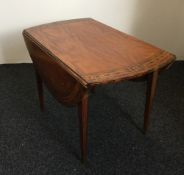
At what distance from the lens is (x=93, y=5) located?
7.12 ft

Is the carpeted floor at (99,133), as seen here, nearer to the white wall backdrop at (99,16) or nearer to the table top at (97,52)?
the white wall backdrop at (99,16)

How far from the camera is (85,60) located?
129 cm

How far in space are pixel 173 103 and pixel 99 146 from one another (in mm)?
679

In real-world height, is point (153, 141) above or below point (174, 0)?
below

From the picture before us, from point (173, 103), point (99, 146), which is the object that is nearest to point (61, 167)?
point (99, 146)

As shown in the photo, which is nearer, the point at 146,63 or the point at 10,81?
the point at 146,63

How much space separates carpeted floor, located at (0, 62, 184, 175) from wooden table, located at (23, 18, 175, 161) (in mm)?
127

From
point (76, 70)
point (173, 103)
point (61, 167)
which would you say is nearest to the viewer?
point (76, 70)

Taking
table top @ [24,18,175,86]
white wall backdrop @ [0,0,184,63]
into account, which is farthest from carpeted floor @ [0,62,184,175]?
table top @ [24,18,175,86]

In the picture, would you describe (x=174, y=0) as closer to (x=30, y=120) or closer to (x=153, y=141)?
(x=153, y=141)

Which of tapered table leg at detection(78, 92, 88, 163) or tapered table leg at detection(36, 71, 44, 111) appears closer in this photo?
tapered table leg at detection(78, 92, 88, 163)

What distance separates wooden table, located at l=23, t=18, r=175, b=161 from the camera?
1191mm

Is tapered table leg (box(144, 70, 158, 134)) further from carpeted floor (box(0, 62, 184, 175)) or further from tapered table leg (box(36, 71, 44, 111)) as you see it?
tapered table leg (box(36, 71, 44, 111))

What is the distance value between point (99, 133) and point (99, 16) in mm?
1039
